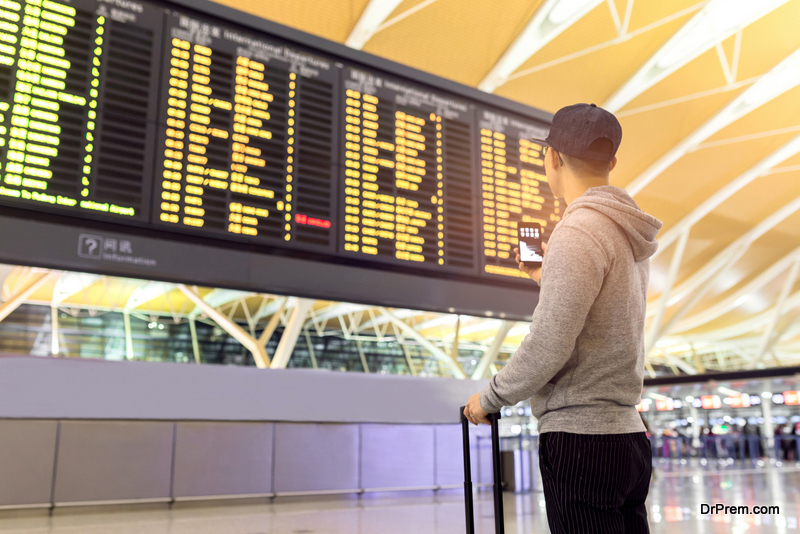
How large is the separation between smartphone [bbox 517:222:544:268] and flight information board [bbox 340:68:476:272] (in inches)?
101

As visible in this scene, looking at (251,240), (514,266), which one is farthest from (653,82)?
(251,240)

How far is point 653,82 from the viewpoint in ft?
48.2

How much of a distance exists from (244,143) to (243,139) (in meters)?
0.04

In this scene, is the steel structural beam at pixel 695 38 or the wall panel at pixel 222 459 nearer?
the wall panel at pixel 222 459

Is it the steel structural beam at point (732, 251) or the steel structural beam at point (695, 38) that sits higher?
the steel structural beam at point (695, 38)

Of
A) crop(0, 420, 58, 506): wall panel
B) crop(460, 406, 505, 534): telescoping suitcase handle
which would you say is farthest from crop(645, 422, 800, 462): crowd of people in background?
crop(460, 406, 505, 534): telescoping suitcase handle

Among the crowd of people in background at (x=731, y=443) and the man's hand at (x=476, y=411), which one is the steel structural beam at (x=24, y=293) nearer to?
the man's hand at (x=476, y=411)

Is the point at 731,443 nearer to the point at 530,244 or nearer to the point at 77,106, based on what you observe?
the point at 530,244

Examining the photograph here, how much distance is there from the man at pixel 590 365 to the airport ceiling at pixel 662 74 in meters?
10.3

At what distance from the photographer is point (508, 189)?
7.27m

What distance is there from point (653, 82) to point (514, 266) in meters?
9.96

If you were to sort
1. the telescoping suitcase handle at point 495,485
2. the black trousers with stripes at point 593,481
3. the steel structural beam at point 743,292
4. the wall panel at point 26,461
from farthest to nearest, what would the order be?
the steel structural beam at point 743,292, the wall panel at point 26,461, the telescoping suitcase handle at point 495,485, the black trousers with stripes at point 593,481

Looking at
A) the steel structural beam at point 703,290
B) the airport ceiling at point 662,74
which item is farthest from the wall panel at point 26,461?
the steel structural beam at point 703,290

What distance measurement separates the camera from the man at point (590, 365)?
176 centimetres
